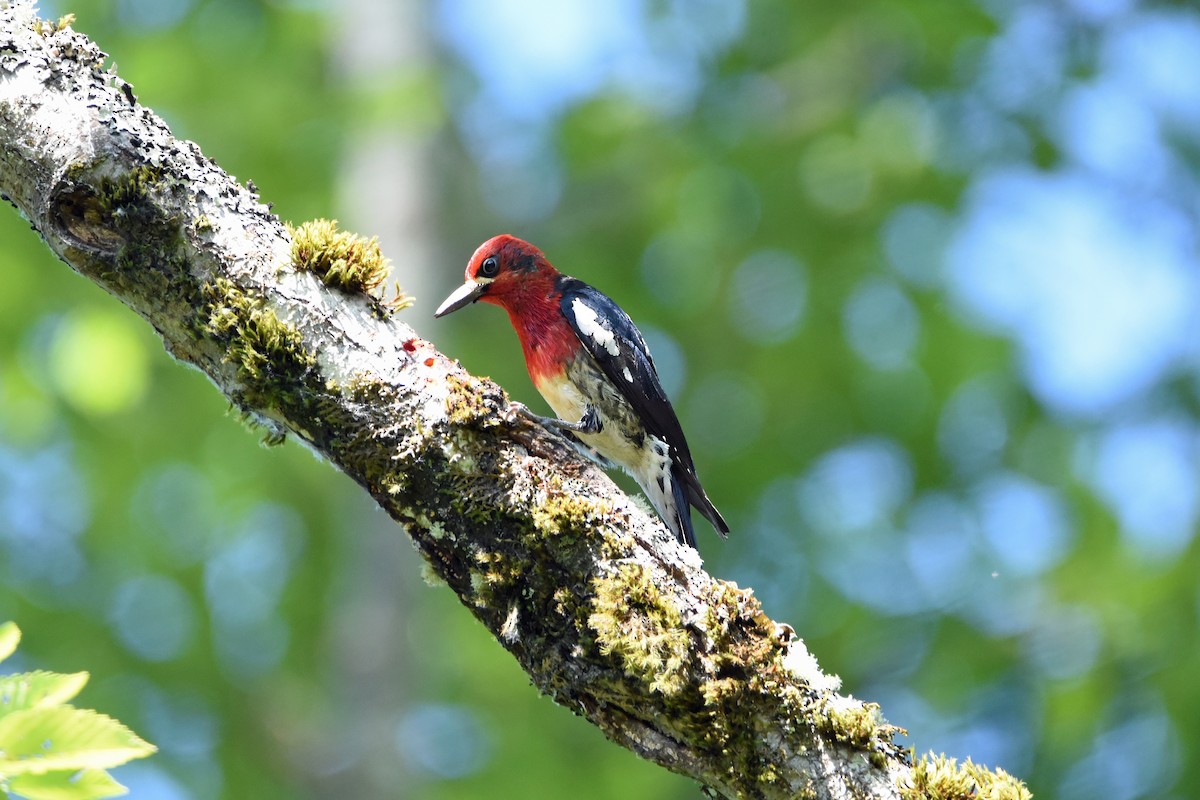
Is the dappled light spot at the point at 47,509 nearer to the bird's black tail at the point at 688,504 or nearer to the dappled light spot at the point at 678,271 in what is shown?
the dappled light spot at the point at 678,271

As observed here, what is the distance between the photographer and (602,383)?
4.17 m

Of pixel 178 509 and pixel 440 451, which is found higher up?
pixel 178 509

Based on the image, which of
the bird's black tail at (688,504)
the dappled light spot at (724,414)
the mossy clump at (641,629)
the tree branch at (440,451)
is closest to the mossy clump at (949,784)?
the tree branch at (440,451)

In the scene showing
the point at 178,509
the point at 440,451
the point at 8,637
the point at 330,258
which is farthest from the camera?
the point at 178,509

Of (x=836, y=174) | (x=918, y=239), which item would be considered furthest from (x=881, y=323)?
(x=836, y=174)

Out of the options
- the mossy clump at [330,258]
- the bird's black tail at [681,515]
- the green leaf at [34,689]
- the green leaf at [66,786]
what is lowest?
the green leaf at [66,786]

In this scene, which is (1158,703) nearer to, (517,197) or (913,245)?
(913,245)

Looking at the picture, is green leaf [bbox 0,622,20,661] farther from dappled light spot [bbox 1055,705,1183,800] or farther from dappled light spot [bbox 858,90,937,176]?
dappled light spot [bbox 858,90,937,176]

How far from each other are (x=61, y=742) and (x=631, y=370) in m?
2.82

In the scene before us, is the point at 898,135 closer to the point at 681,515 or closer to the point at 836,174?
the point at 836,174

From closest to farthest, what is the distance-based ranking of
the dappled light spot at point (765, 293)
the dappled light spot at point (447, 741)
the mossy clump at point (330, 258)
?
the mossy clump at point (330, 258) → the dappled light spot at point (447, 741) → the dappled light spot at point (765, 293)

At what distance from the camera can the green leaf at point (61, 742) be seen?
151cm

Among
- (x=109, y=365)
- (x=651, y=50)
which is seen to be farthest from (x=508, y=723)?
(x=651, y=50)

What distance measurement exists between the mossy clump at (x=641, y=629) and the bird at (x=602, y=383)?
1.58 meters
